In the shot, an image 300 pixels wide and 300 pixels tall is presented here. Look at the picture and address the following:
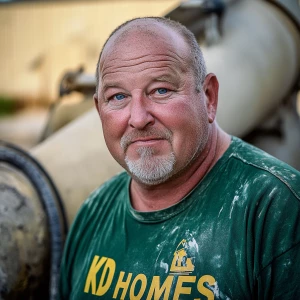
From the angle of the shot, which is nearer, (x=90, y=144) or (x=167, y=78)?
(x=167, y=78)

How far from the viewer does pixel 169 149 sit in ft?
5.51

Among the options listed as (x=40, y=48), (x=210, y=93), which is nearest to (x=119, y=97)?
(x=210, y=93)

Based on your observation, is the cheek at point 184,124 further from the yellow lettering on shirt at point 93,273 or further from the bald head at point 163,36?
the yellow lettering on shirt at point 93,273

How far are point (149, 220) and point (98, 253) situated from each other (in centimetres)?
24

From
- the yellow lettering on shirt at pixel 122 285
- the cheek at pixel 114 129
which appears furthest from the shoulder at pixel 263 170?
the yellow lettering on shirt at pixel 122 285

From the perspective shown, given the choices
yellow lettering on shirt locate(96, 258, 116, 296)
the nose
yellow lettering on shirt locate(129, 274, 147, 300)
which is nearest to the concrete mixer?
yellow lettering on shirt locate(96, 258, 116, 296)

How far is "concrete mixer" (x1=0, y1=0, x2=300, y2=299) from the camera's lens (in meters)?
2.27

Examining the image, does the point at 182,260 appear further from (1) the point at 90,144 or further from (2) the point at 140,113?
(1) the point at 90,144

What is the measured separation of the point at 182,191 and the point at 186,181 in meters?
0.03

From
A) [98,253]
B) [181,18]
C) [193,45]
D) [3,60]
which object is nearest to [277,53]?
[181,18]

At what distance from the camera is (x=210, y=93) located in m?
1.82

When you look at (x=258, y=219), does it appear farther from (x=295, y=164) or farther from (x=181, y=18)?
(x=181, y=18)

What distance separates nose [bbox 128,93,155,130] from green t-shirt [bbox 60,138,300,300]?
0.89 ft

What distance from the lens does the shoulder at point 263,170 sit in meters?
1.59
